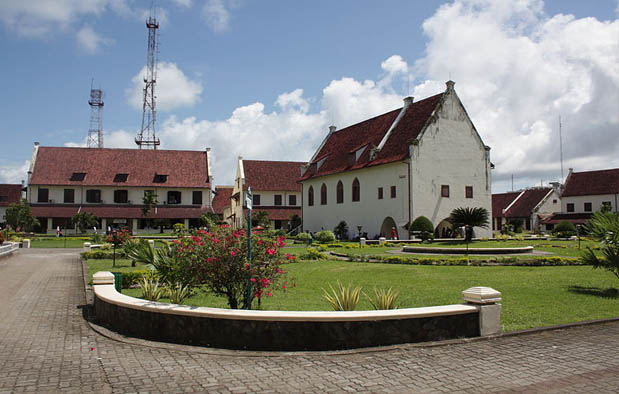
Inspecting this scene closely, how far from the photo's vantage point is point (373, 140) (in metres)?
43.9

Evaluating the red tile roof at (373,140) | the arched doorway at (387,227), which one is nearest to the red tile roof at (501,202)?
the red tile roof at (373,140)

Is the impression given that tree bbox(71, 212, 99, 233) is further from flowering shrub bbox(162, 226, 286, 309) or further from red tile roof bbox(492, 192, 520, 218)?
red tile roof bbox(492, 192, 520, 218)

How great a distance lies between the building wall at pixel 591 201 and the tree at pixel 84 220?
5921 centimetres

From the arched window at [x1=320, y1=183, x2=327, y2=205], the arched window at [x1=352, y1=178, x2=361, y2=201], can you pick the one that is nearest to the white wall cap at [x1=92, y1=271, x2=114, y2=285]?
the arched window at [x1=352, y1=178, x2=361, y2=201]

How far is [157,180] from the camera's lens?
61094 mm

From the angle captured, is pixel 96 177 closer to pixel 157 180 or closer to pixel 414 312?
pixel 157 180

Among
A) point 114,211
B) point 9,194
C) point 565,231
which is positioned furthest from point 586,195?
point 9,194

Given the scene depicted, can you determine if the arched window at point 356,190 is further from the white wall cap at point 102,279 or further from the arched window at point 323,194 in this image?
the white wall cap at point 102,279

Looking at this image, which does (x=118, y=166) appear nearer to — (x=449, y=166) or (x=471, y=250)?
(x=449, y=166)

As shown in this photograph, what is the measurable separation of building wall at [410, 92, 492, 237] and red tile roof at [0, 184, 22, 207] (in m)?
57.0

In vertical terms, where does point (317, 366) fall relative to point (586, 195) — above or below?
below

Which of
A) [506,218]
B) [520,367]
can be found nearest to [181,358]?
[520,367]

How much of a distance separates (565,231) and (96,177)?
51.0m

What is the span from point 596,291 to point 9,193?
74.3m
